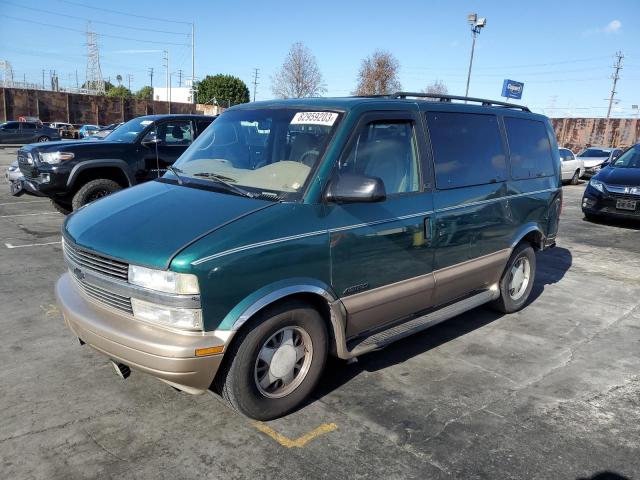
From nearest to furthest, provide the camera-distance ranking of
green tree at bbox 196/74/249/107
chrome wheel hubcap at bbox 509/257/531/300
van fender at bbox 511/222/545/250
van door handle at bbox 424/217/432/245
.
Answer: van door handle at bbox 424/217/432/245, van fender at bbox 511/222/545/250, chrome wheel hubcap at bbox 509/257/531/300, green tree at bbox 196/74/249/107

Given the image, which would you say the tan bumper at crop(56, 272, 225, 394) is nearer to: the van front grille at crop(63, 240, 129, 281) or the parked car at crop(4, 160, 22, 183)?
the van front grille at crop(63, 240, 129, 281)

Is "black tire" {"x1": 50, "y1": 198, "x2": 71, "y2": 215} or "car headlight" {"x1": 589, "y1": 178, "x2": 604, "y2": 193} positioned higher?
"car headlight" {"x1": 589, "y1": 178, "x2": 604, "y2": 193}

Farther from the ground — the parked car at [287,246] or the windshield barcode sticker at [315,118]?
the windshield barcode sticker at [315,118]

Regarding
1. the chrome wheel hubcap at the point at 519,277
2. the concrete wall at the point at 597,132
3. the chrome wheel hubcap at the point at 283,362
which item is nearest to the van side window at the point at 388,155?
the chrome wheel hubcap at the point at 283,362

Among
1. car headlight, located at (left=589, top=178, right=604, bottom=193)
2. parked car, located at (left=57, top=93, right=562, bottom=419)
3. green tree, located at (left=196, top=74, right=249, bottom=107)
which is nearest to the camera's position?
parked car, located at (left=57, top=93, right=562, bottom=419)

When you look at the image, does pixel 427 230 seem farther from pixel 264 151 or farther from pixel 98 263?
pixel 98 263

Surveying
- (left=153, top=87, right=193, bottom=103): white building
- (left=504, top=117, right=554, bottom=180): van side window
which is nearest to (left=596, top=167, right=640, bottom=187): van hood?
(left=504, top=117, right=554, bottom=180): van side window

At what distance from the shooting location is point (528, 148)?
528 centimetres

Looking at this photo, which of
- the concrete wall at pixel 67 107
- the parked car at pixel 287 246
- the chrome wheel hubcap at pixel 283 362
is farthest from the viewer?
the concrete wall at pixel 67 107

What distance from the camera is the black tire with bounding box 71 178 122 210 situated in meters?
8.13

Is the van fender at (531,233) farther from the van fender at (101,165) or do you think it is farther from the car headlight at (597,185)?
the van fender at (101,165)

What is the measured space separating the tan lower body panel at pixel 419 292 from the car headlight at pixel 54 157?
6572 mm

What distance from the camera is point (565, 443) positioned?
10.1 ft

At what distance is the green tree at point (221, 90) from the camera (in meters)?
73.4
